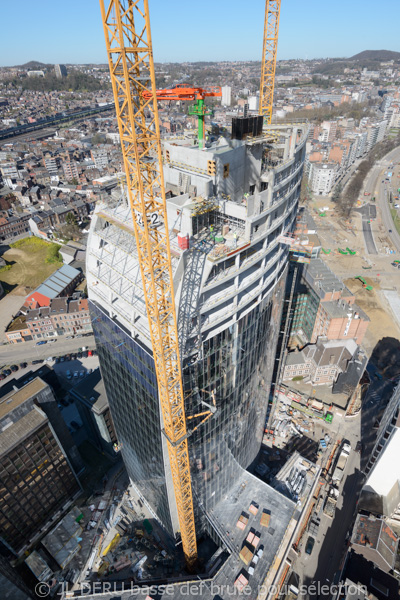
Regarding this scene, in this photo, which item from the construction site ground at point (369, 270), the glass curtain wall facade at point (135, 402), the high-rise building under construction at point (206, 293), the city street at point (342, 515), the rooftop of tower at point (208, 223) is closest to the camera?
the rooftop of tower at point (208, 223)

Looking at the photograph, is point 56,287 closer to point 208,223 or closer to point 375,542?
point 208,223

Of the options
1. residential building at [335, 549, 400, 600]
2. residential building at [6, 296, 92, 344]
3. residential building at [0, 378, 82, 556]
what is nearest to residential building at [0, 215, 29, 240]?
residential building at [6, 296, 92, 344]

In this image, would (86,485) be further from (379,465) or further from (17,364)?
(379,465)

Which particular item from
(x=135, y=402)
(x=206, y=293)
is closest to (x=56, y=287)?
(x=135, y=402)

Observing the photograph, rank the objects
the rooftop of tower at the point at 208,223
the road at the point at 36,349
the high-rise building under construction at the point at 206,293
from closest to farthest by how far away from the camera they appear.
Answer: the rooftop of tower at the point at 208,223
the high-rise building under construction at the point at 206,293
the road at the point at 36,349

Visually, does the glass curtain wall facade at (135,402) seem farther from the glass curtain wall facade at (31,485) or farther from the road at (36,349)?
the road at (36,349)

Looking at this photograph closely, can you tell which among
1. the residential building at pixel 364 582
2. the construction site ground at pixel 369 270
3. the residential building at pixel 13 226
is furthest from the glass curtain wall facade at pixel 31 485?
the residential building at pixel 13 226
